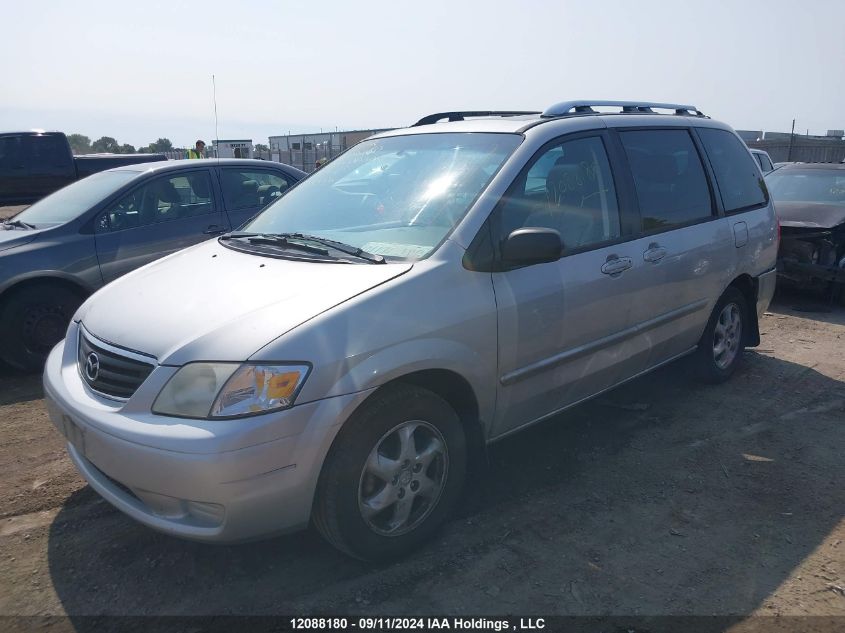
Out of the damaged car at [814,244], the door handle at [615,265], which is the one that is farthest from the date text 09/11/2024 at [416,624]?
the damaged car at [814,244]

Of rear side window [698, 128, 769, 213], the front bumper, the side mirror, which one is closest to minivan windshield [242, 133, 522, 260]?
the side mirror

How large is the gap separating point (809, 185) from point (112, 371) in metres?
8.99

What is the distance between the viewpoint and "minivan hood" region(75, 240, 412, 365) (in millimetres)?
2592

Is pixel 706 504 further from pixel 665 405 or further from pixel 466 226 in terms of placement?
pixel 466 226

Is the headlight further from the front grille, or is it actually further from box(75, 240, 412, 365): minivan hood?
the front grille

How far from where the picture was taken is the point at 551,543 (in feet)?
10.2

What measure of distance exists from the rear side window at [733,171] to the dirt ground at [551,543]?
1.61 m

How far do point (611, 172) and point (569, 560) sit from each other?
7.11 feet

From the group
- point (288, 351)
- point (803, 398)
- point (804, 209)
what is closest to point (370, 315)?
point (288, 351)

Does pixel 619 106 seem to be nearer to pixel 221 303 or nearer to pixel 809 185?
pixel 221 303

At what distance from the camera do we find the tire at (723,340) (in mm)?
4973


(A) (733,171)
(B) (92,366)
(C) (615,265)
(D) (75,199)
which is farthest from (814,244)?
(D) (75,199)

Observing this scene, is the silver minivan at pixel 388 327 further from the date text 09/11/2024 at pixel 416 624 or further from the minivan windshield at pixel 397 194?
the date text 09/11/2024 at pixel 416 624

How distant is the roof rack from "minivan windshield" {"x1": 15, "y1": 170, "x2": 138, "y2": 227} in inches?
159
